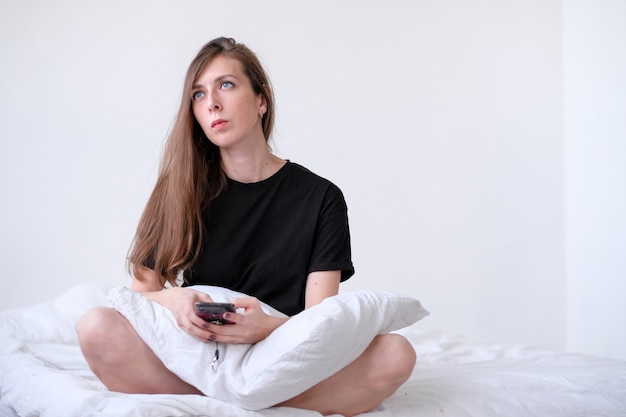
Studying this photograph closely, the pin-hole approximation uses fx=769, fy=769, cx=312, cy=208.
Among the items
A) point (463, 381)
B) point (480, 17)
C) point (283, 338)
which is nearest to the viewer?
point (283, 338)

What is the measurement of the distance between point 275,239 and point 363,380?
1.55 ft

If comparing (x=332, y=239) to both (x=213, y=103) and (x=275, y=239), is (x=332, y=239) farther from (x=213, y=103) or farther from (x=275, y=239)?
(x=213, y=103)

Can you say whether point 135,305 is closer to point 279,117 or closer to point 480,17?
point 279,117

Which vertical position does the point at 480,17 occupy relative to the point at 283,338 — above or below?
above

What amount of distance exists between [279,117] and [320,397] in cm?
230

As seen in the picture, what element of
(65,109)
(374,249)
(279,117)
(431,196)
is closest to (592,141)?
(431,196)

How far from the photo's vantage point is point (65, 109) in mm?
3543

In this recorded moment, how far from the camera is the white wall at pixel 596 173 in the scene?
10.6 feet

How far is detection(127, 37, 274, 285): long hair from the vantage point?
1807mm

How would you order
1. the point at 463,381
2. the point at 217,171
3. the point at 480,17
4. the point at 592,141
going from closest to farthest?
the point at 463,381
the point at 217,171
the point at 592,141
the point at 480,17

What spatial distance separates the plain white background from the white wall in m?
0.01

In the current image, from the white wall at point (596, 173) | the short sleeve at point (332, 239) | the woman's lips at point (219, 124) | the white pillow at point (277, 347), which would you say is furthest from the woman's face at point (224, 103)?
the white wall at point (596, 173)

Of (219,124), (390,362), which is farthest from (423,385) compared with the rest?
(219,124)

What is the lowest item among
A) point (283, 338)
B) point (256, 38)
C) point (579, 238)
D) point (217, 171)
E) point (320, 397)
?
point (579, 238)
